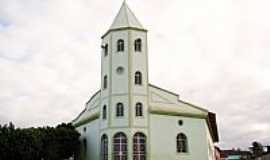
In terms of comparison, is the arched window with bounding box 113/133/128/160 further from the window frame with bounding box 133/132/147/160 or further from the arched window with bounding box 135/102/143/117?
the arched window with bounding box 135/102/143/117

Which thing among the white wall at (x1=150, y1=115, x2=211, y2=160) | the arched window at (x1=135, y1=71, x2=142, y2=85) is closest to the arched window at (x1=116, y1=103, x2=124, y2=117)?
the arched window at (x1=135, y1=71, x2=142, y2=85)

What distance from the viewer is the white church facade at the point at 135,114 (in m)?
40.7

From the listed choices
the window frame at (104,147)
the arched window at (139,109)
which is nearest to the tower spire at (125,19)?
the arched window at (139,109)

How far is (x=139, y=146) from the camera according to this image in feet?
133

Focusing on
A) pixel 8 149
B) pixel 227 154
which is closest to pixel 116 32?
pixel 8 149

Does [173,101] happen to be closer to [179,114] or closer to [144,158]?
[179,114]

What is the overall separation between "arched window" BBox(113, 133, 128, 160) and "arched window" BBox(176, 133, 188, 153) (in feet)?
19.1

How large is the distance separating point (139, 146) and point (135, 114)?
Result: 10.2ft

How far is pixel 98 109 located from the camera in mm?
44812

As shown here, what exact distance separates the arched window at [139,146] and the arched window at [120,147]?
34.9 inches

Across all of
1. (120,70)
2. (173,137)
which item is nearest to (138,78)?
(120,70)

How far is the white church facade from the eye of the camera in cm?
4066

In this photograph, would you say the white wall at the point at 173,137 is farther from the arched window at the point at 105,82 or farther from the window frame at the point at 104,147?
the arched window at the point at 105,82

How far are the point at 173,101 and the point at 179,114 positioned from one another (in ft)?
5.29
